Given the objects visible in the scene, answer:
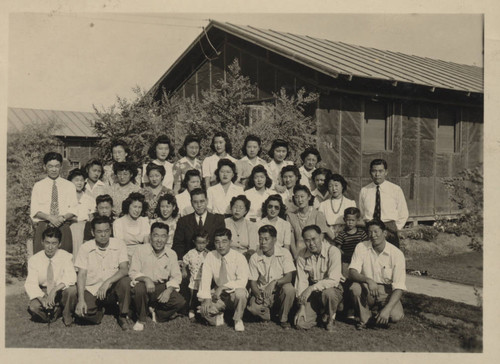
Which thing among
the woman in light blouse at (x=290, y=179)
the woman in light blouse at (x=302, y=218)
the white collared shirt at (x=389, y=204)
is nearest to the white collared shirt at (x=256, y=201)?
the woman in light blouse at (x=290, y=179)

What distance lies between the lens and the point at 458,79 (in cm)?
1030

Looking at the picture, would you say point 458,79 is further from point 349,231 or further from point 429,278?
point 349,231

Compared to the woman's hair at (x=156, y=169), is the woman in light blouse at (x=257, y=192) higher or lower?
lower

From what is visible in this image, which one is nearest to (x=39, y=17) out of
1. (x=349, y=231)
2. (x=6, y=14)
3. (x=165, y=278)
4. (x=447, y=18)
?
(x=6, y=14)

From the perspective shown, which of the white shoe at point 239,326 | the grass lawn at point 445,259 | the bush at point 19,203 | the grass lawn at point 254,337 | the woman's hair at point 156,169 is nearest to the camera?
the grass lawn at point 254,337

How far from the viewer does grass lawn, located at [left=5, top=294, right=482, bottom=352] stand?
4406 millimetres

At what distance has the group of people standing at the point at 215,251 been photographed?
473 centimetres

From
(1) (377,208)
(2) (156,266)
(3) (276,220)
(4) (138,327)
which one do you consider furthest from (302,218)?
(4) (138,327)

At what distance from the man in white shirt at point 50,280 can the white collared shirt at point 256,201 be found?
6.66ft

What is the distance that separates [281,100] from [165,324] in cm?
547

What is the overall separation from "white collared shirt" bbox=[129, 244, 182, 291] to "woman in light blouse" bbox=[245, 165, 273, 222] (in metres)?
1.11

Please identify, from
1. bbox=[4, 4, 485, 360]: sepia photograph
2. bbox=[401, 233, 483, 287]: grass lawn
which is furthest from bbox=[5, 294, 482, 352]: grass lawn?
bbox=[401, 233, 483, 287]: grass lawn

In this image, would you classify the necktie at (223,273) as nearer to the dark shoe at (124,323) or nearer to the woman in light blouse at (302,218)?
the woman in light blouse at (302,218)

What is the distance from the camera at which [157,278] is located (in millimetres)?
4902
